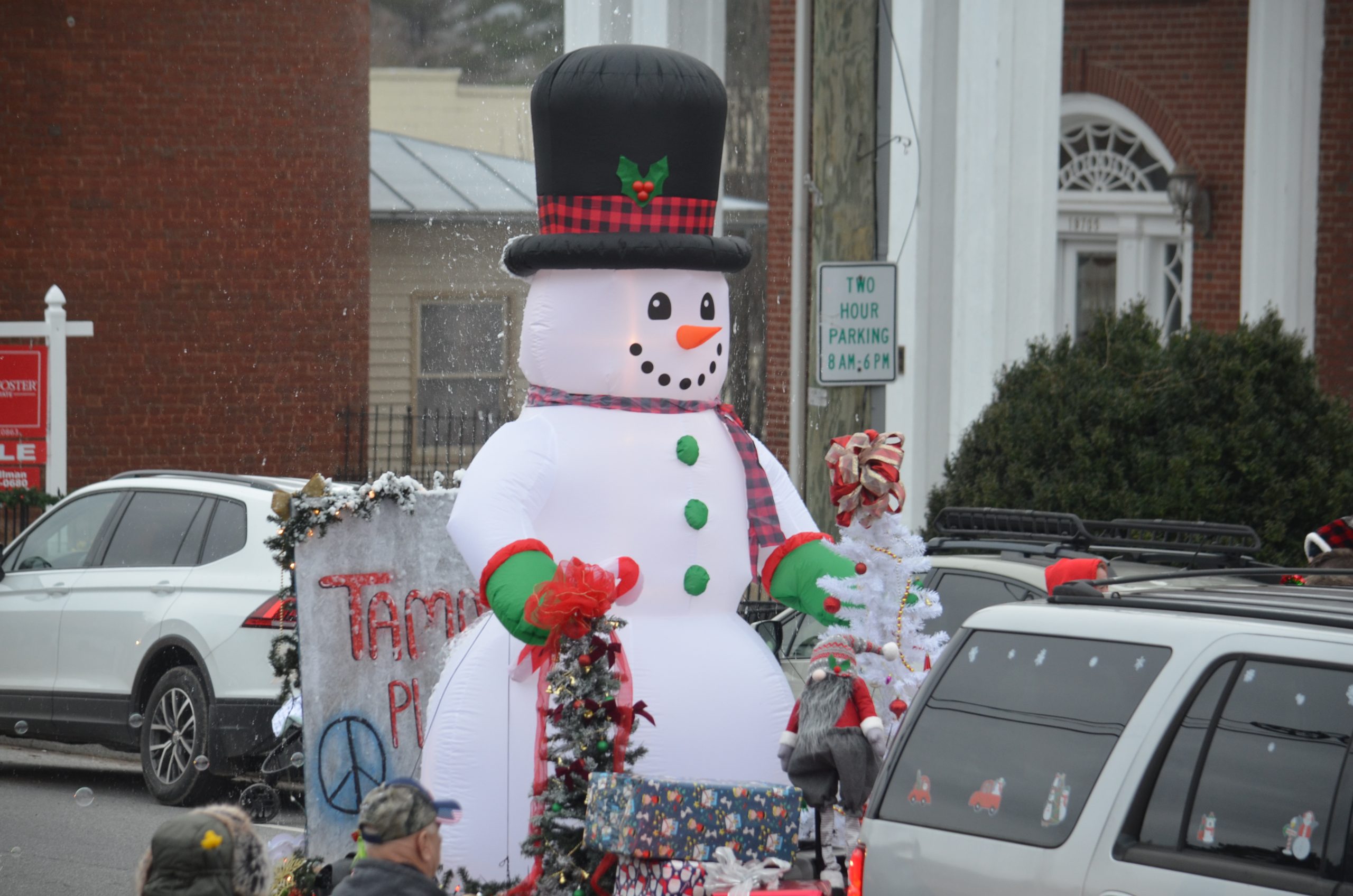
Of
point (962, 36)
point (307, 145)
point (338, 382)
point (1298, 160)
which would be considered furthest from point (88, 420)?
point (1298, 160)

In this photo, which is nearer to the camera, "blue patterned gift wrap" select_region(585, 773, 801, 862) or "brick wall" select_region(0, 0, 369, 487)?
"blue patterned gift wrap" select_region(585, 773, 801, 862)

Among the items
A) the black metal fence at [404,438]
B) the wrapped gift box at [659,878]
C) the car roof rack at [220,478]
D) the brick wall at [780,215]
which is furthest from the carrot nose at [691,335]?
the brick wall at [780,215]

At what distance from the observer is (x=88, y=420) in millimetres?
18875

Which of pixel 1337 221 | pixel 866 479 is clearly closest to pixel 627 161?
pixel 866 479

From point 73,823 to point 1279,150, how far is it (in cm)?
1166

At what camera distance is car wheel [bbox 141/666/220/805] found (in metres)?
8.65

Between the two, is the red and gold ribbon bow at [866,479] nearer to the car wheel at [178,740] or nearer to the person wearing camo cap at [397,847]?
the person wearing camo cap at [397,847]

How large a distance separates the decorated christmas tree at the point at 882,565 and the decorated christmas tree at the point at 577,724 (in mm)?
706

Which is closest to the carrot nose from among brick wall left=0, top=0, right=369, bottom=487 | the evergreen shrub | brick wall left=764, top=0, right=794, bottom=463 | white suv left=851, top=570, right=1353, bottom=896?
white suv left=851, top=570, right=1353, bottom=896

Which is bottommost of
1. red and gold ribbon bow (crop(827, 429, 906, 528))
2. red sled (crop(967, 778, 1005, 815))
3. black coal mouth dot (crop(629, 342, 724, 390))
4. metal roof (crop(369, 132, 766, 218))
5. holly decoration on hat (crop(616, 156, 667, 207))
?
red sled (crop(967, 778, 1005, 815))

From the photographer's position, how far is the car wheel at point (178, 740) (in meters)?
8.65

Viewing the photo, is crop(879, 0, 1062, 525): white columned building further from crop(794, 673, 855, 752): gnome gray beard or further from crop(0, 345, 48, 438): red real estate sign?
crop(794, 673, 855, 752): gnome gray beard

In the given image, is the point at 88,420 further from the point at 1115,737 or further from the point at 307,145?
the point at 1115,737

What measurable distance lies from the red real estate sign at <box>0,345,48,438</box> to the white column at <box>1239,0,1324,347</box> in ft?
34.4
